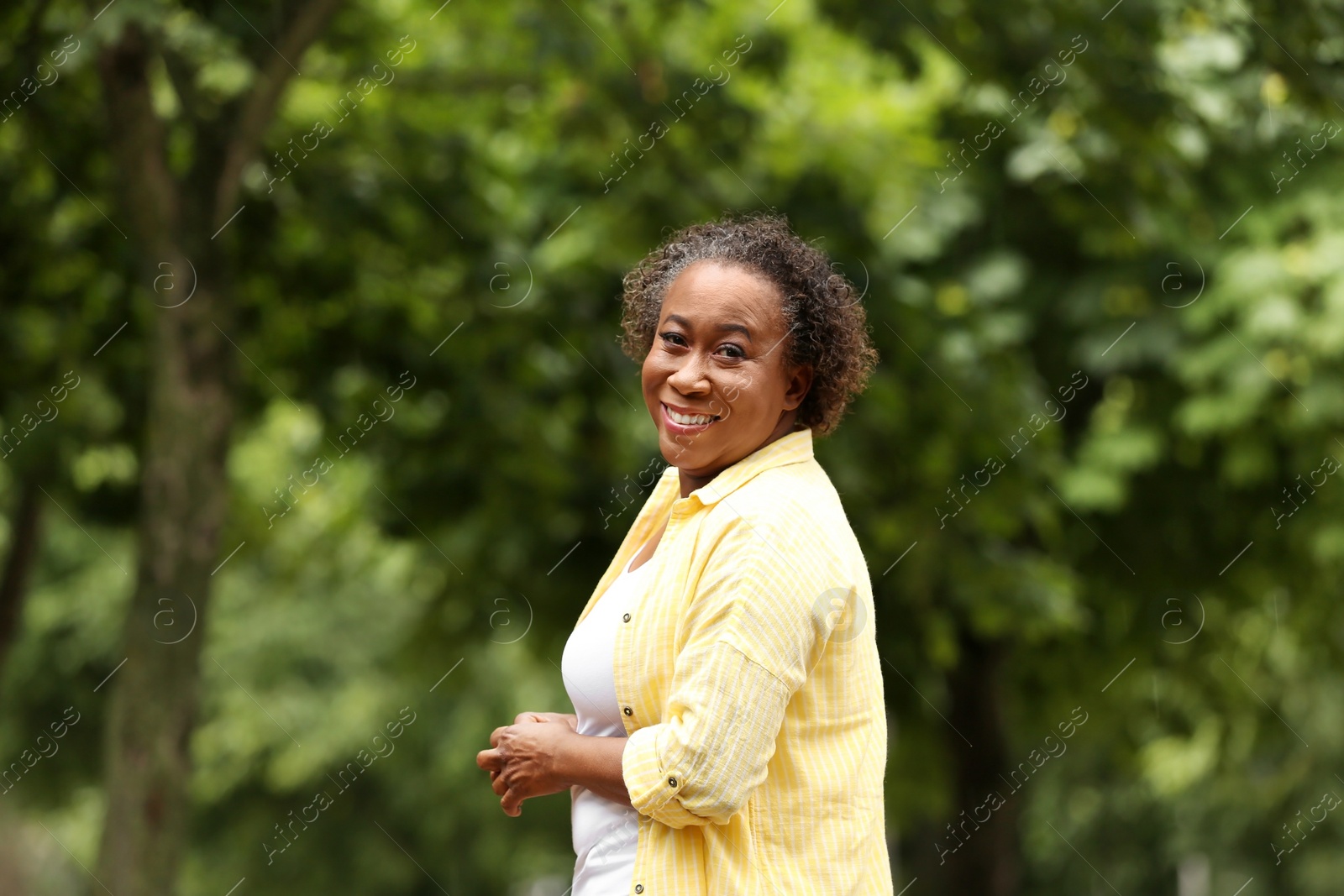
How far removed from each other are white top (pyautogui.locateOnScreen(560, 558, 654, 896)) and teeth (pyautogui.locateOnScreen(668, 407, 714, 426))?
22 centimetres

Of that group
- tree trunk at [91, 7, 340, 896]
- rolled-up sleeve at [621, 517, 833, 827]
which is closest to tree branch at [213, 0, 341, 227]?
tree trunk at [91, 7, 340, 896]

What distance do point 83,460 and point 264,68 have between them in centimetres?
258

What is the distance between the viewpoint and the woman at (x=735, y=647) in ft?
6.32

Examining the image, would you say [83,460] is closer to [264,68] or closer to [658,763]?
[264,68]

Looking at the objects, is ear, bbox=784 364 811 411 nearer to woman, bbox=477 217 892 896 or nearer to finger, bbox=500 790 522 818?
woman, bbox=477 217 892 896

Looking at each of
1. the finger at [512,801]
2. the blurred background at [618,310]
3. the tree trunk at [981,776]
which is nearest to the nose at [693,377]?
the finger at [512,801]

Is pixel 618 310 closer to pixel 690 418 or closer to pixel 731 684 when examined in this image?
pixel 690 418

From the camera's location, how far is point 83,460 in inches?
285

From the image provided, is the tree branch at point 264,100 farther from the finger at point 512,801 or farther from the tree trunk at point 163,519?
the finger at point 512,801

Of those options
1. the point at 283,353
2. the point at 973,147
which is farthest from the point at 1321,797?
the point at 283,353

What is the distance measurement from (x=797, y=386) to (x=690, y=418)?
18 centimetres

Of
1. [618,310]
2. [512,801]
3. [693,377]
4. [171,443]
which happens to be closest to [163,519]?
[171,443]

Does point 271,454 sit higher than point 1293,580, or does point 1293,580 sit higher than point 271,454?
point 271,454

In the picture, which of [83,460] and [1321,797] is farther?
[1321,797]
